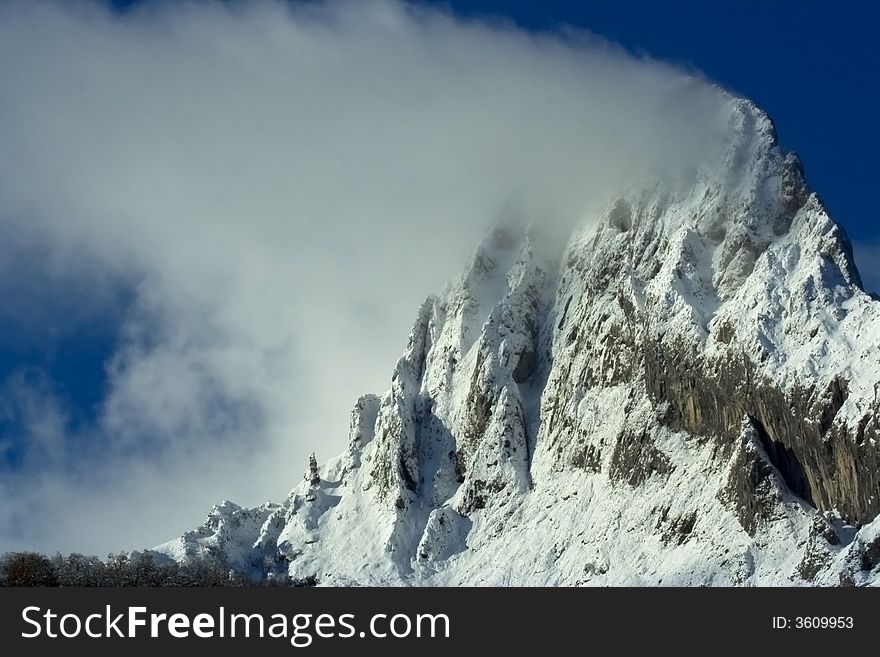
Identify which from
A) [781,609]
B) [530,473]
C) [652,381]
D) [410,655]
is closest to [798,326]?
[652,381]

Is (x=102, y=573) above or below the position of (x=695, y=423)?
below

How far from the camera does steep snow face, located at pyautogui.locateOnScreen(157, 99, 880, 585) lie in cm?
13488

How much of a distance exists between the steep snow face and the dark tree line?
22.8m

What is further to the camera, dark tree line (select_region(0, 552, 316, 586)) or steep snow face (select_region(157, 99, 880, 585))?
dark tree line (select_region(0, 552, 316, 586))

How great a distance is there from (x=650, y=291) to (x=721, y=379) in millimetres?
24838

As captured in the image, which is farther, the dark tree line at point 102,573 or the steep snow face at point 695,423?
the dark tree line at point 102,573

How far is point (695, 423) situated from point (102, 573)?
90.8 m

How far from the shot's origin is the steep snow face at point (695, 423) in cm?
13488

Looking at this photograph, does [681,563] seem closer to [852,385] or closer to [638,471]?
[638,471]

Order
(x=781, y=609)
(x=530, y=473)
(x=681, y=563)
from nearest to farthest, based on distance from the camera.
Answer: (x=781, y=609), (x=681, y=563), (x=530, y=473)

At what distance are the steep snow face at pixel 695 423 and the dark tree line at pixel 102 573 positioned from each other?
22.8m

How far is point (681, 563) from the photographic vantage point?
468 feet

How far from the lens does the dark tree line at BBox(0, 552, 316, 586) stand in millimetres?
152375

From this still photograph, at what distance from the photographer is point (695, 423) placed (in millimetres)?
156750
